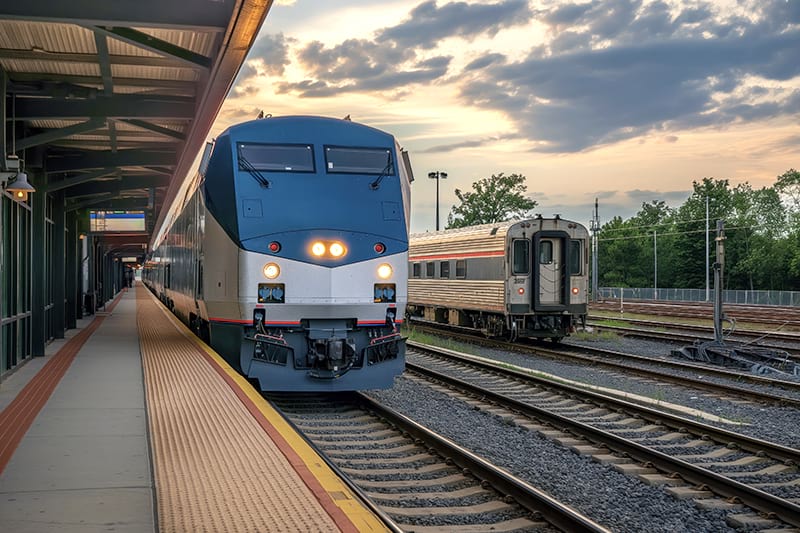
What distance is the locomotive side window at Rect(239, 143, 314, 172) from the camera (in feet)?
33.9

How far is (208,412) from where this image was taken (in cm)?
819

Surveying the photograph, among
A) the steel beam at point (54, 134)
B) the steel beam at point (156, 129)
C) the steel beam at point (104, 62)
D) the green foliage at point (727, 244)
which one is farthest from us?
the green foliage at point (727, 244)

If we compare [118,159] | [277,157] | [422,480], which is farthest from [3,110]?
[422,480]

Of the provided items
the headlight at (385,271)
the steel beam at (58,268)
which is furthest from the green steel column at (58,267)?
the headlight at (385,271)

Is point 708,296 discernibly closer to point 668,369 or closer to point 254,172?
point 668,369

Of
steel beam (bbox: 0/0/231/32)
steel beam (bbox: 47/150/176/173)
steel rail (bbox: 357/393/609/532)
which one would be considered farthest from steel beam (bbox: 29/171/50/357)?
steel rail (bbox: 357/393/609/532)

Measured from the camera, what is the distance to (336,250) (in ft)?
33.1

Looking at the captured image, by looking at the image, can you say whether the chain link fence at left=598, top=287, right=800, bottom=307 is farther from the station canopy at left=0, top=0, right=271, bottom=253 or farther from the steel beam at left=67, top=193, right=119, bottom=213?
the station canopy at left=0, top=0, right=271, bottom=253

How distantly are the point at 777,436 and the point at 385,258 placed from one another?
510cm

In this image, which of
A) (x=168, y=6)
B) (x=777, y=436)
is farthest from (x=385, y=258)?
(x=777, y=436)

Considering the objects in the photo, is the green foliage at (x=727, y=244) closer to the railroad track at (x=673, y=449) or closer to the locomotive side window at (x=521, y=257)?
the locomotive side window at (x=521, y=257)

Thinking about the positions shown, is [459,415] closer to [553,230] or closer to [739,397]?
[739,397]

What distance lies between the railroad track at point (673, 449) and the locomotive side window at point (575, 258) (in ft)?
25.2

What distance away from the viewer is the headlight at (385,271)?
406 inches
